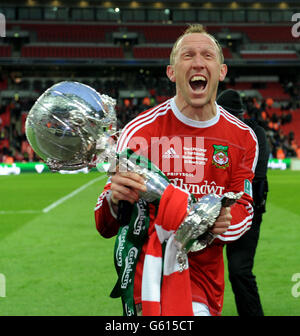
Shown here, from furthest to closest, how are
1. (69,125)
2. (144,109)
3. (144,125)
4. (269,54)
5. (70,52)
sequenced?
(269,54)
(70,52)
(144,109)
(144,125)
(69,125)

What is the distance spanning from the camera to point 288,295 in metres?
5.41

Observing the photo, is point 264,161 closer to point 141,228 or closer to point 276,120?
point 141,228

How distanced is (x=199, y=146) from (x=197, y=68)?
0.40 meters

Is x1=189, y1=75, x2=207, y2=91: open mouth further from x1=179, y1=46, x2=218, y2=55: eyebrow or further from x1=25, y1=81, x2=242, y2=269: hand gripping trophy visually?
x1=25, y1=81, x2=242, y2=269: hand gripping trophy

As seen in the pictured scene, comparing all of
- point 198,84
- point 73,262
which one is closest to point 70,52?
point 73,262

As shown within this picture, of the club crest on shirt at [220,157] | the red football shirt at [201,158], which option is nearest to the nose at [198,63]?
the red football shirt at [201,158]

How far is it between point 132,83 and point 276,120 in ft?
40.1

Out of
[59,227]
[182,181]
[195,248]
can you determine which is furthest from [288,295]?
[59,227]

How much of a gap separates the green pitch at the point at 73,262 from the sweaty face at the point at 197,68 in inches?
121

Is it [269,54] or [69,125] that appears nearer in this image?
[69,125]

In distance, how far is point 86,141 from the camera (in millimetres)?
1763

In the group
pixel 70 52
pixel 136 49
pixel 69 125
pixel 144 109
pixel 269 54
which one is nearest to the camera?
pixel 69 125

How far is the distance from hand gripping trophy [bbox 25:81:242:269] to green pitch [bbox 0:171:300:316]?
3.28 m

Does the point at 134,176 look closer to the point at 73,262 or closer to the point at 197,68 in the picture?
the point at 197,68
